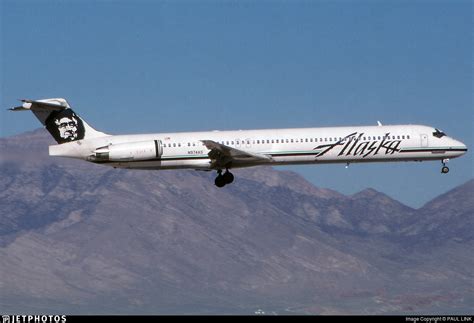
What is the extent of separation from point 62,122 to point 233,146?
11.5 meters

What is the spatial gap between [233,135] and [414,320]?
26151 millimetres

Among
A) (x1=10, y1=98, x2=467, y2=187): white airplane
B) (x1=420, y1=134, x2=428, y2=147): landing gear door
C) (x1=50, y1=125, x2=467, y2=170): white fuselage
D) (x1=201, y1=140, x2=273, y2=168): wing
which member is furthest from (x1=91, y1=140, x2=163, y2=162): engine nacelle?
(x1=420, y1=134, x2=428, y2=147): landing gear door

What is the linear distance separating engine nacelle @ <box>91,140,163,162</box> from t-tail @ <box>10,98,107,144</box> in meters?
3.60

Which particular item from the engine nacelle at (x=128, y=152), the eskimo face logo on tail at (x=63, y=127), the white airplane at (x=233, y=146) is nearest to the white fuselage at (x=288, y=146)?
the white airplane at (x=233, y=146)

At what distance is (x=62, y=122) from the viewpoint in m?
66.2

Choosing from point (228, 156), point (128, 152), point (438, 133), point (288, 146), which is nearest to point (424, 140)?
point (438, 133)

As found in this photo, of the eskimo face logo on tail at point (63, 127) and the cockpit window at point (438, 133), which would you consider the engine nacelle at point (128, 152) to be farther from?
the cockpit window at point (438, 133)

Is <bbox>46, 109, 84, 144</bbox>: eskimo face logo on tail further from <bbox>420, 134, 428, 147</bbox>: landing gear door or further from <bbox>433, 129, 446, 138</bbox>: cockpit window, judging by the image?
<bbox>433, 129, 446, 138</bbox>: cockpit window

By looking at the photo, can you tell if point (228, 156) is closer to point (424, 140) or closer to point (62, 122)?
point (62, 122)

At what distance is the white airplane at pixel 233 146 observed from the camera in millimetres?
63344

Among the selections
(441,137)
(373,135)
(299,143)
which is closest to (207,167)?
(299,143)

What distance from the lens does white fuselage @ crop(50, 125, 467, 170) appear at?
64.1m

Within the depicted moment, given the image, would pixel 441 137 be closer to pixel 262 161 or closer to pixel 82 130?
pixel 262 161

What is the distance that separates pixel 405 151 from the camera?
66250 millimetres
